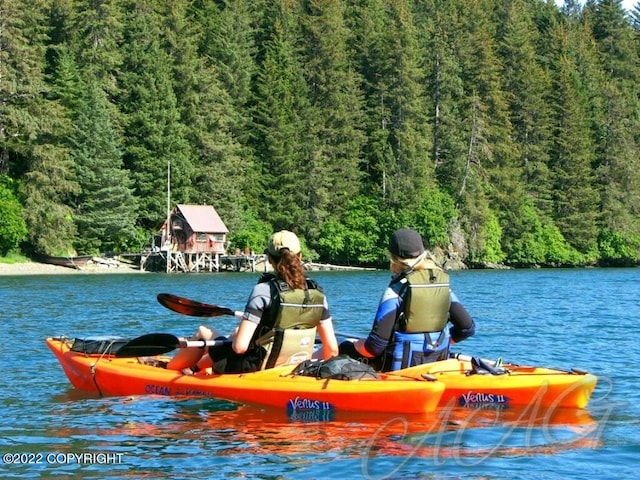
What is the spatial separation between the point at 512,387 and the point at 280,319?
254 cm

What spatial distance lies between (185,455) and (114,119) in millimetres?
53495

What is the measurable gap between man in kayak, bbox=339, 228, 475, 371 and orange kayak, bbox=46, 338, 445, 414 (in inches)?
13.7

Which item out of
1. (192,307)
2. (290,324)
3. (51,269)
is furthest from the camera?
(51,269)

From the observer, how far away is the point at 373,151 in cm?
7450

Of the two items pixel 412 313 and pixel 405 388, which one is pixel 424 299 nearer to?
pixel 412 313

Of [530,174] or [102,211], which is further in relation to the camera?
[530,174]

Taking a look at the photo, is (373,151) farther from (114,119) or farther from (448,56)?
(114,119)

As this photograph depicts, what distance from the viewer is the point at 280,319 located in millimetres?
9578

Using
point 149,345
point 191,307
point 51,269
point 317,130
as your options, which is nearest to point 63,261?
point 51,269

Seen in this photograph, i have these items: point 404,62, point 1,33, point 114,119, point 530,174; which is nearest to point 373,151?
point 404,62

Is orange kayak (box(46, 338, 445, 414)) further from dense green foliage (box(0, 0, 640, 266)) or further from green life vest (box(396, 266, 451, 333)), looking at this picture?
dense green foliage (box(0, 0, 640, 266))

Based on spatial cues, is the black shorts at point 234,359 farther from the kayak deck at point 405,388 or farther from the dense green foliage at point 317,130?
the dense green foliage at point 317,130

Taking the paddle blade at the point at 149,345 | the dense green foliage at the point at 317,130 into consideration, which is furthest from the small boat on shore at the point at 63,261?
the paddle blade at the point at 149,345

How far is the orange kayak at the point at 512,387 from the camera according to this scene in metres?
9.95
